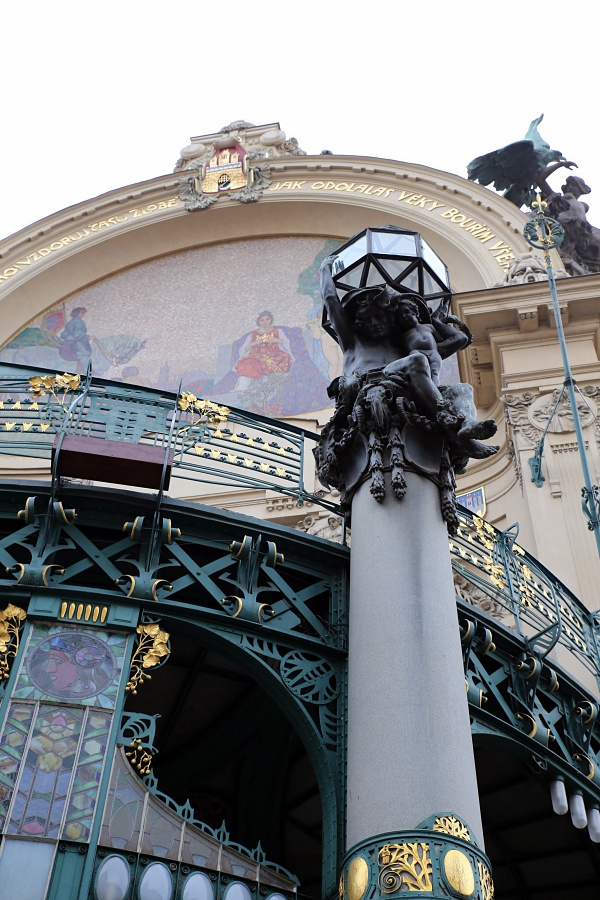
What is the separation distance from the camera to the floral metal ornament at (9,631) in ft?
21.2

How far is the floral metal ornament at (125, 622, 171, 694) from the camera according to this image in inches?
257

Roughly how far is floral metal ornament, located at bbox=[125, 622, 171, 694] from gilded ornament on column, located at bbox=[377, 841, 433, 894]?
192cm

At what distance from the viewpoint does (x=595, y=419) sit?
13.1 meters

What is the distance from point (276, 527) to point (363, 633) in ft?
4.00

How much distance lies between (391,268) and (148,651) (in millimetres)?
3497

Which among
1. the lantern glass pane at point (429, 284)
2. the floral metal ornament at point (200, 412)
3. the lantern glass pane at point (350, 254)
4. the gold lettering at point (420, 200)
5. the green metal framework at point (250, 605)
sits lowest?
the green metal framework at point (250, 605)

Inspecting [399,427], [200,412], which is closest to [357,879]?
[399,427]

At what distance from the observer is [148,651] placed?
6.61m

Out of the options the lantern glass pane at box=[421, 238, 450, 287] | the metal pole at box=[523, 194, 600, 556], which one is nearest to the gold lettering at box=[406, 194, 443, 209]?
the metal pole at box=[523, 194, 600, 556]

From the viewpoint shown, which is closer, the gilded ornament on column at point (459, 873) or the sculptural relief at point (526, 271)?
the gilded ornament on column at point (459, 873)

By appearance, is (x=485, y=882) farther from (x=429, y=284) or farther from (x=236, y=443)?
(x=429, y=284)

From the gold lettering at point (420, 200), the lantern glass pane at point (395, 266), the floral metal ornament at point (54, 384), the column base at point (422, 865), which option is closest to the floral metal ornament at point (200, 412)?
the floral metal ornament at point (54, 384)

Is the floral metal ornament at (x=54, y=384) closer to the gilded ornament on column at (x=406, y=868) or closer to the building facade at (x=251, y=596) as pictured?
the building facade at (x=251, y=596)

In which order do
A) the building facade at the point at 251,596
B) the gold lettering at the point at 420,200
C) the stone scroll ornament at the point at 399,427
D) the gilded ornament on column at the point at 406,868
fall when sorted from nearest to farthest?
the gilded ornament on column at the point at 406,868 < the building facade at the point at 251,596 < the stone scroll ornament at the point at 399,427 < the gold lettering at the point at 420,200
